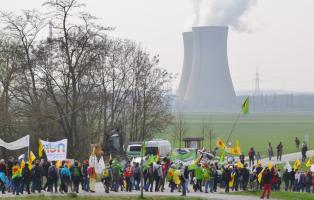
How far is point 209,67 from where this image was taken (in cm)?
13525

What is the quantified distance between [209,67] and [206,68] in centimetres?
135

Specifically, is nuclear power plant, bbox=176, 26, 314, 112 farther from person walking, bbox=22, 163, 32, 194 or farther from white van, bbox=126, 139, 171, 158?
person walking, bbox=22, 163, 32, 194

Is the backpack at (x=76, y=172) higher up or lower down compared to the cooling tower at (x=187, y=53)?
lower down

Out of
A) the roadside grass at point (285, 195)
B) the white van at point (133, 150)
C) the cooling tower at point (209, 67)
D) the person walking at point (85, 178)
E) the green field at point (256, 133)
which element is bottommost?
the roadside grass at point (285, 195)

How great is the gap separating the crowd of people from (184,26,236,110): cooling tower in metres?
105

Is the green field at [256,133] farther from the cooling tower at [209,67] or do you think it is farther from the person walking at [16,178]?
the person walking at [16,178]

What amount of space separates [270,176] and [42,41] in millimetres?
20600

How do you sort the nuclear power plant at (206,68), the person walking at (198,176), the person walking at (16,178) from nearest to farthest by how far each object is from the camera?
the person walking at (16,178) → the person walking at (198,176) → the nuclear power plant at (206,68)

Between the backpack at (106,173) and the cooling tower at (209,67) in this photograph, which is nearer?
the backpack at (106,173)

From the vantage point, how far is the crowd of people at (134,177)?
903 inches

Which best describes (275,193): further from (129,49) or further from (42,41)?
(129,49)

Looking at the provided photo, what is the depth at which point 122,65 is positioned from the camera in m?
51.3

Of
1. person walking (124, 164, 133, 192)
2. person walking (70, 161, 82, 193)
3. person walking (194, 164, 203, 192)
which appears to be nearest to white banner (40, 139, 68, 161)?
person walking (70, 161, 82, 193)

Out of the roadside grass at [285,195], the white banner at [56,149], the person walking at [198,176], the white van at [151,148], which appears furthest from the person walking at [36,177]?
the white van at [151,148]
